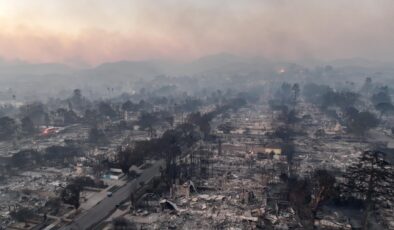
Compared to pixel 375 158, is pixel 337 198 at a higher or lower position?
lower

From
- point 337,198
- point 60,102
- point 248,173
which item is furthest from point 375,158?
point 60,102

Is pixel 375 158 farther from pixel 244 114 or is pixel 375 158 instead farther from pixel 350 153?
pixel 244 114

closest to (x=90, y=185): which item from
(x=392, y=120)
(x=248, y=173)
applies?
(x=248, y=173)

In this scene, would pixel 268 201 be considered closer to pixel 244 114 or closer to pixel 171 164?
pixel 171 164

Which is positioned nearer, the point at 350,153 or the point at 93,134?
the point at 350,153

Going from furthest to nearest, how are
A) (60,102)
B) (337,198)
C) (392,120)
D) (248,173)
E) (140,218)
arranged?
(60,102), (392,120), (248,173), (337,198), (140,218)

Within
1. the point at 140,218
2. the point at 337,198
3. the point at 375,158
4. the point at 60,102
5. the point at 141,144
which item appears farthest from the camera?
the point at 60,102
